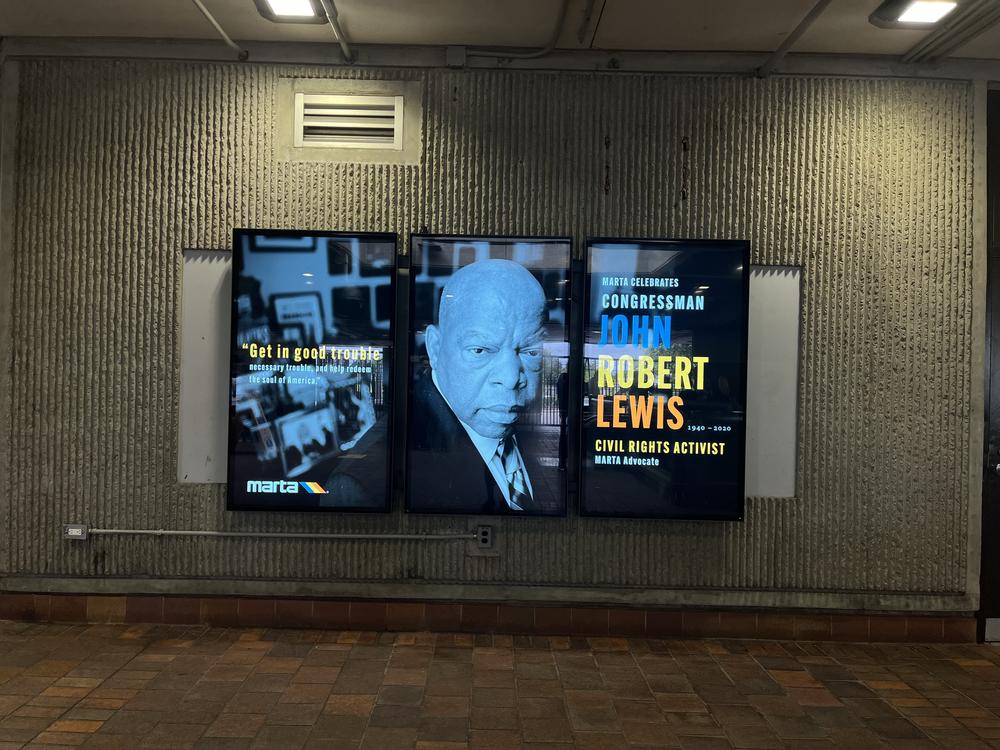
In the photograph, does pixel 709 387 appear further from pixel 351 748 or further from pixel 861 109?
pixel 351 748

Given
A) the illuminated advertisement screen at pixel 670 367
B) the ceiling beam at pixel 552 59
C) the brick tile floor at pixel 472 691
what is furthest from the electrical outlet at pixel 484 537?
the ceiling beam at pixel 552 59

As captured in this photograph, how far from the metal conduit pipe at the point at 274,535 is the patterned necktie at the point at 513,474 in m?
0.38

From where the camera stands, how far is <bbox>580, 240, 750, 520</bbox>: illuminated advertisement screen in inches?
187

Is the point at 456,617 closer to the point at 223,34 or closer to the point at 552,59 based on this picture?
the point at 552,59

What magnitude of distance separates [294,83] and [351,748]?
3814 millimetres

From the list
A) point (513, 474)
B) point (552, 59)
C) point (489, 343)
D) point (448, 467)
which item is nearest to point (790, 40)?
point (552, 59)

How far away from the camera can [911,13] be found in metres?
4.27

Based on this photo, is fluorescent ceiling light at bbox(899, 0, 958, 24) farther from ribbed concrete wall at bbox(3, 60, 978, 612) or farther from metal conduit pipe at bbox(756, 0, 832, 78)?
ribbed concrete wall at bbox(3, 60, 978, 612)

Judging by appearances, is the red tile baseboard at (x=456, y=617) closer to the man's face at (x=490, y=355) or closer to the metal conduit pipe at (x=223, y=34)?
the man's face at (x=490, y=355)

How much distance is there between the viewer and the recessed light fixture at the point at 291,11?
4324 mm

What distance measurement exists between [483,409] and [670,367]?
116cm

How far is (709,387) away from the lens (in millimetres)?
4750

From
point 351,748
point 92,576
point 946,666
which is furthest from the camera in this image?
point 92,576

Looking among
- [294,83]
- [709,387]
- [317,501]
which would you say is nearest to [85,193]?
[294,83]
